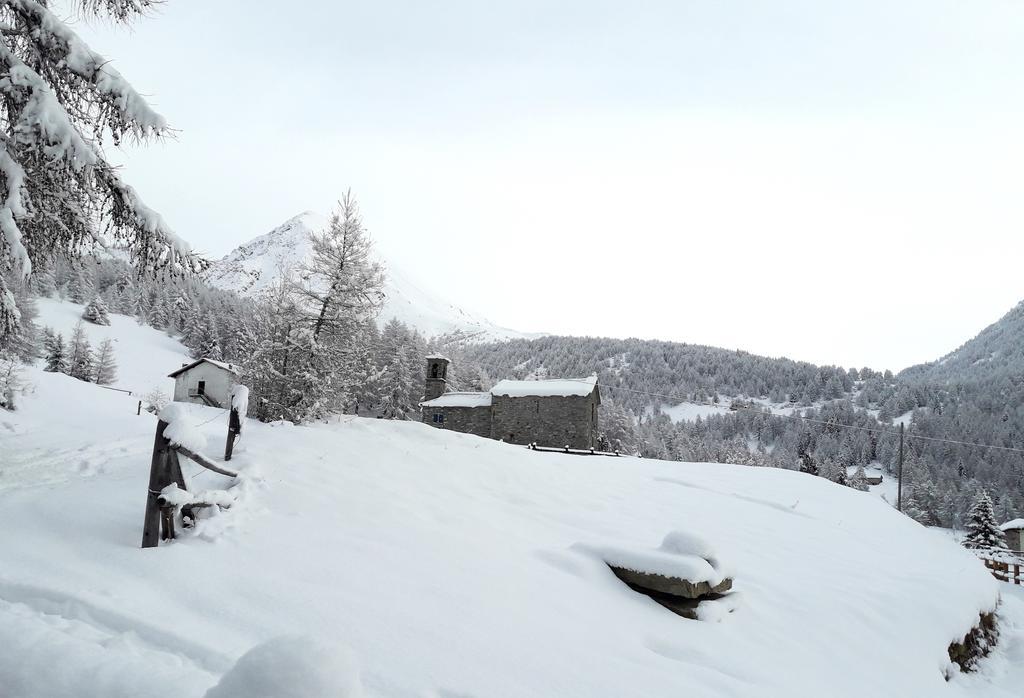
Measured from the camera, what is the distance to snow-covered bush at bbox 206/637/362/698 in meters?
1.71

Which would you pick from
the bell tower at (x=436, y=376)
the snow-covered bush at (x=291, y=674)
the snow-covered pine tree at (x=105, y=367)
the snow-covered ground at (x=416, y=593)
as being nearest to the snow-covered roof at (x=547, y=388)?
the bell tower at (x=436, y=376)

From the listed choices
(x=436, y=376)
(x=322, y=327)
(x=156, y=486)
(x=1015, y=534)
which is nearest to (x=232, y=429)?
(x=156, y=486)

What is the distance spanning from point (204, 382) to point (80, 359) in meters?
10.8

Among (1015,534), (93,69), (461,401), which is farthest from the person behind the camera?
(1015,534)

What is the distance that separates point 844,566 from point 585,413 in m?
25.3

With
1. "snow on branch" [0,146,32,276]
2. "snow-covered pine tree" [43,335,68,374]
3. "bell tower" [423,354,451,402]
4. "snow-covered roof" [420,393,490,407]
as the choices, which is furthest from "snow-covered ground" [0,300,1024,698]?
"snow-covered pine tree" [43,335,68,374]

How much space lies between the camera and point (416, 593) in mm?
4816

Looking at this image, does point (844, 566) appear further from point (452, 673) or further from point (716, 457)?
point (716, 457)

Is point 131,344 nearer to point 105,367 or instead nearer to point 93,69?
point 105,367

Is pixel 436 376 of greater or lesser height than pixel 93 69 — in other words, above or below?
below

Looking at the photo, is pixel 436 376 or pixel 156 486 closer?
pixel 156 486

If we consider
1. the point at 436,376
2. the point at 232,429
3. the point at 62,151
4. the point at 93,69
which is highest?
the point at 93,69

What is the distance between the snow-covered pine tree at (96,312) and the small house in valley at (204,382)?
32.2 m

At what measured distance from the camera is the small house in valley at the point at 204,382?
52.0 meters
